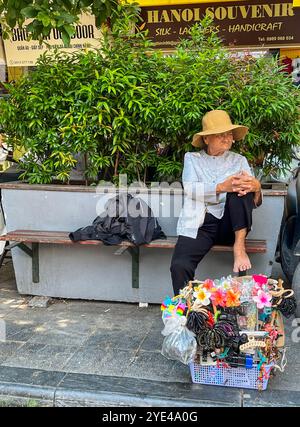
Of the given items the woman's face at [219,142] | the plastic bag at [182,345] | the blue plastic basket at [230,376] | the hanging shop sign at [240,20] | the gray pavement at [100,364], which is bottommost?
the gray pavement at [100,364]

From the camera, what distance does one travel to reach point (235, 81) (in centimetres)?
380

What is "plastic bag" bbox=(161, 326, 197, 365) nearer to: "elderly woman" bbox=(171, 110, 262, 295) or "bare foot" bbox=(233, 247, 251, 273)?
"elderly woman" bbox=(171, 110, 262, 295)

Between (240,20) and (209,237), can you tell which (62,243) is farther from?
(240,20)

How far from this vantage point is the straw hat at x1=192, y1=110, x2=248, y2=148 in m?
3.42

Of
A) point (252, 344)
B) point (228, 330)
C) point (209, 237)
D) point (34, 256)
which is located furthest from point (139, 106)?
point (252, 344)

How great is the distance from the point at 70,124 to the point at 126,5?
117 centimetres

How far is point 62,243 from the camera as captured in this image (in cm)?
392

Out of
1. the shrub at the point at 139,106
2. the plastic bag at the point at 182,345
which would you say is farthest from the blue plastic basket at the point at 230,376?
the shrub at the point at 139,106

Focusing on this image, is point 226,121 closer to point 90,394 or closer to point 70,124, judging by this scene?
point 70,124

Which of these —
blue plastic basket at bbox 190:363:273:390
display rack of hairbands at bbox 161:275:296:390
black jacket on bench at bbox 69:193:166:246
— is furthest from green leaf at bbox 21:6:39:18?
blue plastic basket at bbox 190:363:273:390

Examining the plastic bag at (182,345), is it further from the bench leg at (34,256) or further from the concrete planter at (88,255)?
the bench leg at (34,256)

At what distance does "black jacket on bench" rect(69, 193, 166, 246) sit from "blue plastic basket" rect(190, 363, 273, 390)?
117cm

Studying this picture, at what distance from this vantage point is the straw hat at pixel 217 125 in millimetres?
3424

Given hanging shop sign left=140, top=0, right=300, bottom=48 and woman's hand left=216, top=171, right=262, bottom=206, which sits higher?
hanging shop sign left=140, top=0, right=300, bottom=48
